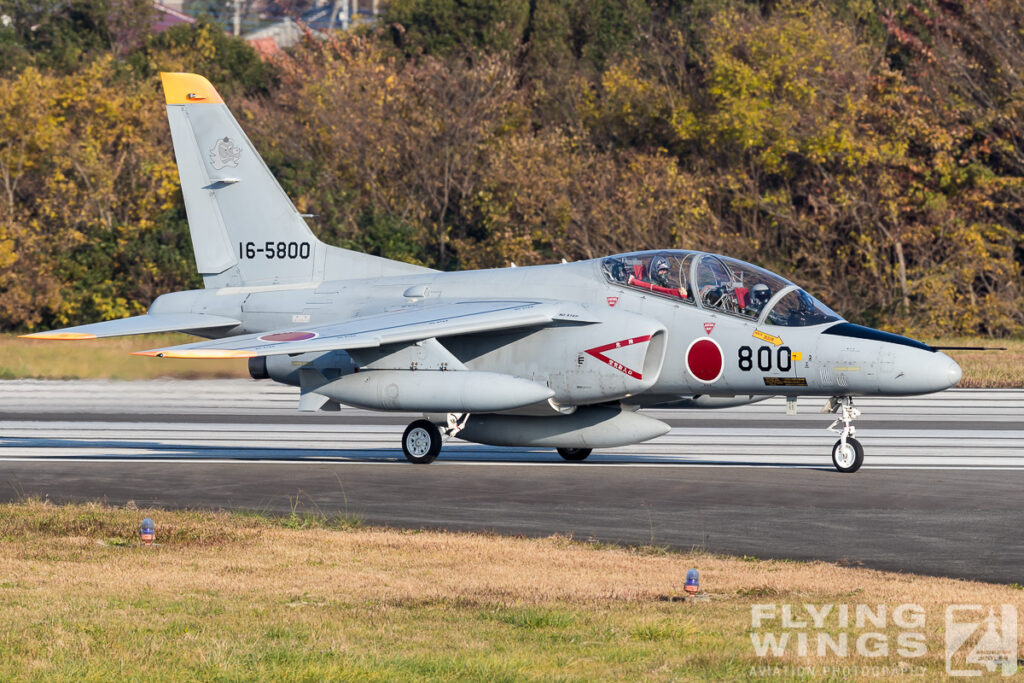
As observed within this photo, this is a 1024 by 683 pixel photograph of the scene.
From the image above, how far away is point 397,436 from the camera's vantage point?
22047mm

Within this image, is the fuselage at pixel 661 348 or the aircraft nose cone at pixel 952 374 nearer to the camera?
the aircraft nose cone at pixel 952 374

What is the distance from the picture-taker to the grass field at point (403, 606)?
7848mm

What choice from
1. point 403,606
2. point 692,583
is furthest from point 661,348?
point 403,606

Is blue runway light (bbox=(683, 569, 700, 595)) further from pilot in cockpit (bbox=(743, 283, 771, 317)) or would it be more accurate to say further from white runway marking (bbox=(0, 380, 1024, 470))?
white runway marking (bbox=(0, 380, 1024, 470))

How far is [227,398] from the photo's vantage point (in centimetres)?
2828

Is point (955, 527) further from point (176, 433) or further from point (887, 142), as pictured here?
point (887, 142)

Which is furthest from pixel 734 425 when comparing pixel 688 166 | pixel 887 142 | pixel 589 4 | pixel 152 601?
pixel 589 4

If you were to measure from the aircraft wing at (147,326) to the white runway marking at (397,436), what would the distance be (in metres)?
1.78

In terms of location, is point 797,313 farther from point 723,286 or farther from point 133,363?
Result: point 133,363

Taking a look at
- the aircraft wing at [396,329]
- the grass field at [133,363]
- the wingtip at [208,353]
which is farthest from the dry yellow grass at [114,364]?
the wingtip at [208,353]

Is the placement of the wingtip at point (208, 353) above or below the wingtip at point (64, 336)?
below

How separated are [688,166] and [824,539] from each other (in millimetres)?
34100

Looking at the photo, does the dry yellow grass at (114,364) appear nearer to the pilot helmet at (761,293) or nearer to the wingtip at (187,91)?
the wingtip at (187,91)

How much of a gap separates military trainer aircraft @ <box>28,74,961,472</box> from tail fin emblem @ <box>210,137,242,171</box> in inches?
98.8
